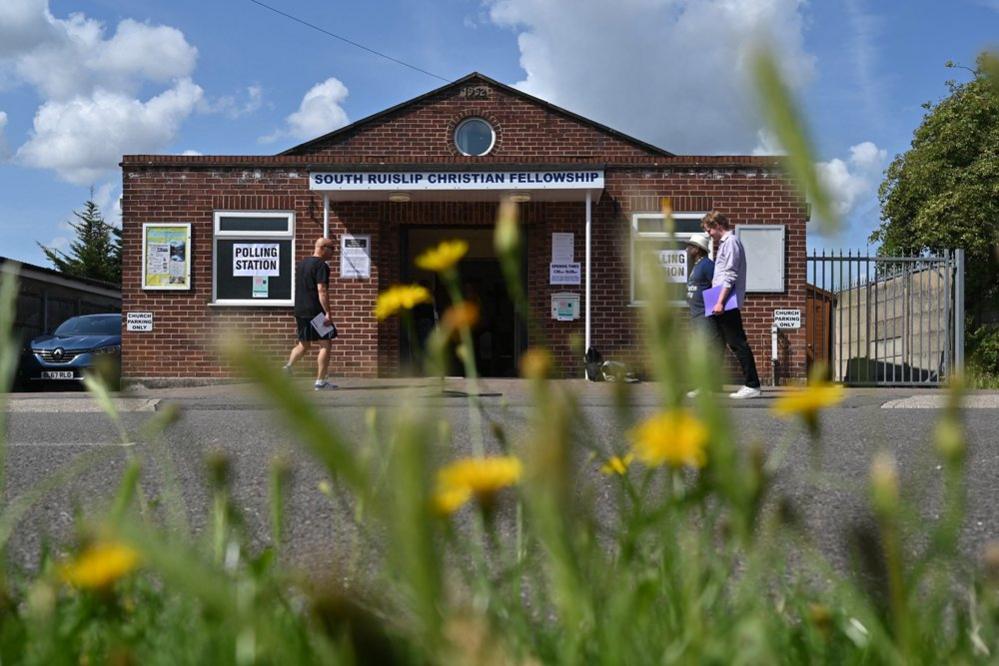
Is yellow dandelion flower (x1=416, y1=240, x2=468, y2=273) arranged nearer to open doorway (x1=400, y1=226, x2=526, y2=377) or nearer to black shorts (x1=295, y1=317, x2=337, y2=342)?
black shorts (x1=295, y1=317, x2=337, y2=342)

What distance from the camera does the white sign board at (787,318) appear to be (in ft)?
50.0

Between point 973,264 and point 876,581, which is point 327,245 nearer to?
point 876,581

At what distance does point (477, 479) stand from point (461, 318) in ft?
0.77

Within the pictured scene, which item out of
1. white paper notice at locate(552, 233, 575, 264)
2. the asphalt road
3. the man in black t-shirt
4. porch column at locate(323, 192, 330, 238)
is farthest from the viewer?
white paper notice at locate(552, 233, 575, 264)

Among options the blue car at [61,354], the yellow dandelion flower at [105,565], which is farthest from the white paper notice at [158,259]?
the yellow dandelion flower at [105,565]

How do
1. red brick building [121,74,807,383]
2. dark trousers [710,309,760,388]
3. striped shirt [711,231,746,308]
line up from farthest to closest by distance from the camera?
red brick building [121,74,807,383], dark trousers [710,309,760,388], striped shirt [711,231,746,308]

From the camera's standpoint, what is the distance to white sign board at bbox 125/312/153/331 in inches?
603

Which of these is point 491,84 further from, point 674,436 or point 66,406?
point 674,436

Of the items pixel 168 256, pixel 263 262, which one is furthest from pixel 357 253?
pixel 168 256

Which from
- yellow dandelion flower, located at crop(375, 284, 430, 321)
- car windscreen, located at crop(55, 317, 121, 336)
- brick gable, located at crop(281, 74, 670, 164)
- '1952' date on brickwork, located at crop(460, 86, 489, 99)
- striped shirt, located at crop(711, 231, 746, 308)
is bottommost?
car windscreen, located at crop(55, 317, 121, 336)

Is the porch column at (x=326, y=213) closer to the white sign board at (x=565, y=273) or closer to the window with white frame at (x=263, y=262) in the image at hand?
the window with white frame at (x=263, y=262)

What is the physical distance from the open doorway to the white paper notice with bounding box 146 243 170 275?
342 centimetres

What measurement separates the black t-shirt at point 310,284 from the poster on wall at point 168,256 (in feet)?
14.9

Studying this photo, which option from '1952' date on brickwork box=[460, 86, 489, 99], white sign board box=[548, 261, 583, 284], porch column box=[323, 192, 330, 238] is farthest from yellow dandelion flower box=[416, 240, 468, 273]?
'1952' date on brickwork box=[460, 86, 489, 99]
